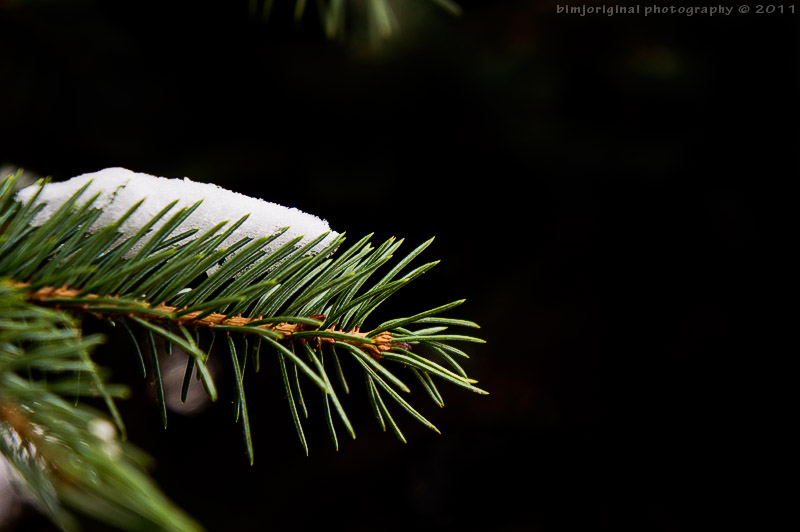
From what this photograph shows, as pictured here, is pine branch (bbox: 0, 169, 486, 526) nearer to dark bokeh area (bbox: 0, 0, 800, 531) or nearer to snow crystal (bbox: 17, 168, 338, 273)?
snow crystal (bbox: 17, 168, 338, 273)

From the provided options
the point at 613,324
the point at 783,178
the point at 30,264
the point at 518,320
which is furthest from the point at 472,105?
the point at 30,264

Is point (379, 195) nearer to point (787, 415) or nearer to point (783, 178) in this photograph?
point (783, 178)

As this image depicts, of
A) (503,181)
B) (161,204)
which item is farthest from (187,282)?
(503,181)

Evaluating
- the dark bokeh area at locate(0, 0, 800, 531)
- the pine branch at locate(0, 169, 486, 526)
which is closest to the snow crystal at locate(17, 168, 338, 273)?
the pine branch at locate(0, 169, 486, 526)

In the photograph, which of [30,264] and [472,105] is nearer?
[30,264]

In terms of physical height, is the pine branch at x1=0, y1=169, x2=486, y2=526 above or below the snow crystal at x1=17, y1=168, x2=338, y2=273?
below

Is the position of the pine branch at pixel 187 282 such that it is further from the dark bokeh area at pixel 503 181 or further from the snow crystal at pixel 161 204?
the dark bokeh area at pixel 503 181
